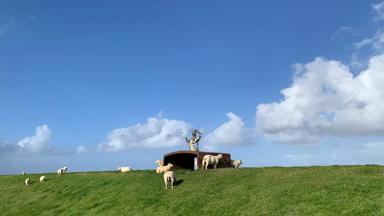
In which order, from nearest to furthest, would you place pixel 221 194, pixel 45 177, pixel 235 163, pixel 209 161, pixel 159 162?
pixel 221 194 → pixel 209 161 → pixel 235 163 → pixel 159 162 → pixel 45 177

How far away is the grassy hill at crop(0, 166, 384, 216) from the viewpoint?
30.8 metres

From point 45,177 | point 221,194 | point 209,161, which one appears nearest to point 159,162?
point 209,161

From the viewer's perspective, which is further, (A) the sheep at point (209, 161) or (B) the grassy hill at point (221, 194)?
(A) the sheep at point (209, 161)

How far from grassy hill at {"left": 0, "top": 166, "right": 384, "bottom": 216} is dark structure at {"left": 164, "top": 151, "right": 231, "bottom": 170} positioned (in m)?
4.74

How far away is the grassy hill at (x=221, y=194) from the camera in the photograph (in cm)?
3083

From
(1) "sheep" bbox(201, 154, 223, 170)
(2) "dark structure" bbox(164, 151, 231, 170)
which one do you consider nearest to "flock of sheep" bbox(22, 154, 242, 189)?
(1) "sheep" bbox(201, 154, 223, 170)

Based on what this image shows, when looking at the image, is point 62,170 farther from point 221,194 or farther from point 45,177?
point 221,194

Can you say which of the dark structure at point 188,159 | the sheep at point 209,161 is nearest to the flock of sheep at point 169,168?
the sheep at point 209,161

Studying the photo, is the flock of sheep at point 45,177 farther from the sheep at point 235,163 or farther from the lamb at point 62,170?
the sheep at point 235,163

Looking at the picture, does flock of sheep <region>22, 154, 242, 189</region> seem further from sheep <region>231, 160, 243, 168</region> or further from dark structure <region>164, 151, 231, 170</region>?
dark structure <region>164, 151, 231, 170</region>

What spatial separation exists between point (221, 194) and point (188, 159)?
21.2 meters

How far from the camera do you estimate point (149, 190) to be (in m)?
43.9

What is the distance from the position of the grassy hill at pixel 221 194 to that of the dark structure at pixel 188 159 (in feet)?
15.6

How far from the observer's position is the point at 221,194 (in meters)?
37.9
